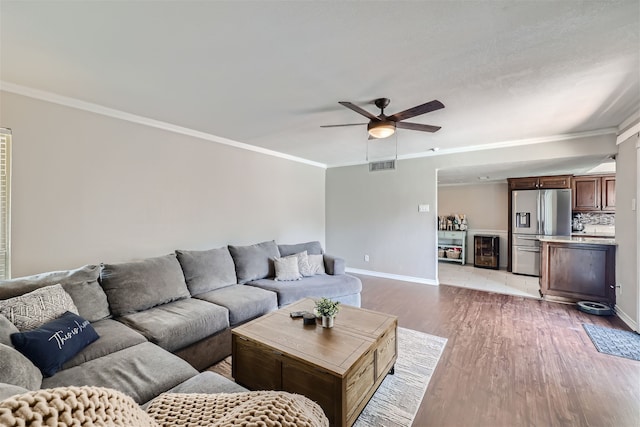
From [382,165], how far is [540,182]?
11.2ft

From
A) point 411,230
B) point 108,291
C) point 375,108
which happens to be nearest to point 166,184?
point 108,291

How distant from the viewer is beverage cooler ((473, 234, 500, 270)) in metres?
6.43

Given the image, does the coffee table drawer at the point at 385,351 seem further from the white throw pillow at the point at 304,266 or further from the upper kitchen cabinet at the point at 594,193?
the upper kitchen cabinet at the point at 594,193

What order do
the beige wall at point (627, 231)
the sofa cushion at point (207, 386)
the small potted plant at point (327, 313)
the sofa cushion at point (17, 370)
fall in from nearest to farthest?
the sofa cushion at point (17, 370), the sofa cushion at point (207, 386), the small potted plant at point (327, 313), the beige wall at point (627, 231)

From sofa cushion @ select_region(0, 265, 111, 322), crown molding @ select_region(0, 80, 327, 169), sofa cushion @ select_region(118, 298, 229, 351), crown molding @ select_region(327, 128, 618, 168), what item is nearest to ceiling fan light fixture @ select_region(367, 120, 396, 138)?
sofa cushion @ select_region(118, 298, 229, 351)

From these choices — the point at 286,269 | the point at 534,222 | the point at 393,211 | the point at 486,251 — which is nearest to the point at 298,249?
the point at 286,269

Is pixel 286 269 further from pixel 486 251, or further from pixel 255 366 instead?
pixel 486 251

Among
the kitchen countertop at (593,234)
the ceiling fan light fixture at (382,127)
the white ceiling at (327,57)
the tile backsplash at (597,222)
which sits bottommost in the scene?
the kitchen countertop at (593,234)

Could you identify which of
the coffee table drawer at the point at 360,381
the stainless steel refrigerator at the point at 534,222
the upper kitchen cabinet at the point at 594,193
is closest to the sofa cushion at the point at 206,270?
the coffee table drawer at the point at 360,381

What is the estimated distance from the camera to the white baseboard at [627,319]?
121 inches

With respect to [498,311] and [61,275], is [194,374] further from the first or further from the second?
[498,311]

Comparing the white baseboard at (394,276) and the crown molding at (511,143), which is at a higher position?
the crown molding at (511,143)

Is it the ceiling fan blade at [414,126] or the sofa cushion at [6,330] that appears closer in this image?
the sofa cushion at [6,330]

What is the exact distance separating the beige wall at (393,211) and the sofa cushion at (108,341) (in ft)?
14.9
